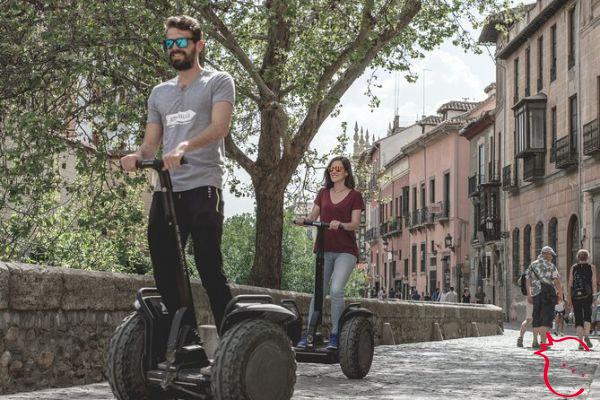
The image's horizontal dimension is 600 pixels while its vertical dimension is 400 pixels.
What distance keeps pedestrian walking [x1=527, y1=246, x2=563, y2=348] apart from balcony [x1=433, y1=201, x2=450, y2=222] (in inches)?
1672

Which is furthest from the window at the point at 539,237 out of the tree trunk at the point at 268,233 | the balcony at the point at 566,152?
the tree trunk at the point at 268,233

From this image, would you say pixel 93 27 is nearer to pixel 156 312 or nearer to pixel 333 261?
pixel 333 261

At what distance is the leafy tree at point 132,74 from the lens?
1353 centimetres

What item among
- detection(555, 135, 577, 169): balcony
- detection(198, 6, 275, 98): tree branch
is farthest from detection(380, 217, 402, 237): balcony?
detection(198, 6, 275, 98): tree branch

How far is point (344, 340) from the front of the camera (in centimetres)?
858

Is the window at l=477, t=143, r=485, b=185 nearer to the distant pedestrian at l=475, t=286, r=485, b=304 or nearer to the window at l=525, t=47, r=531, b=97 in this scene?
the distant pedestrian at l=475, t=286, r=485, b=304

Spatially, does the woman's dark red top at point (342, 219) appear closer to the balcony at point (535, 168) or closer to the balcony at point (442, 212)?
the balcony at point (535, 168)

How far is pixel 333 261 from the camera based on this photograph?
353 inches

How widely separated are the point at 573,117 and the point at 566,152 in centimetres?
135

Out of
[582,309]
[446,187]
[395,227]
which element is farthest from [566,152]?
[395,227]

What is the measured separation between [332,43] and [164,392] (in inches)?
484

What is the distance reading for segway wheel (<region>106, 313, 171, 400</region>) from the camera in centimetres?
522

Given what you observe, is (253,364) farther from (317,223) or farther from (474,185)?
(474,185)

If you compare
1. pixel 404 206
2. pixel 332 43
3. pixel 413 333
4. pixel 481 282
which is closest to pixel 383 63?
pixel 332 43
